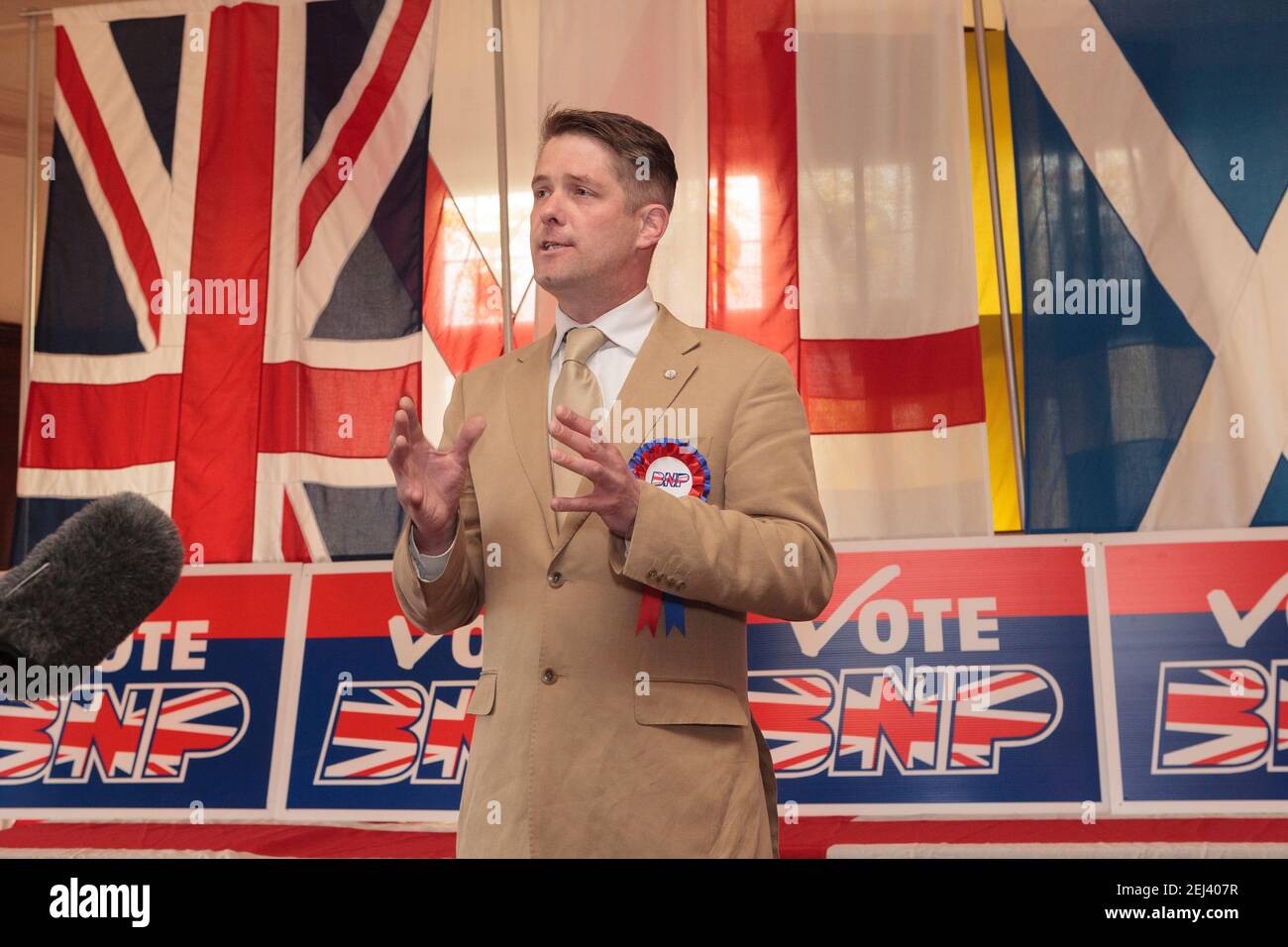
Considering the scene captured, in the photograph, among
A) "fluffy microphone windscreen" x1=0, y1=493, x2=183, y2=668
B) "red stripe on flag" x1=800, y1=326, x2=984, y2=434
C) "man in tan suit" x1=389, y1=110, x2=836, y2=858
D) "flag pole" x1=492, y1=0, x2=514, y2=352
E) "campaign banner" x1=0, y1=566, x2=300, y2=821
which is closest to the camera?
"fluffy microphone windscreen" x1=0, y1=493, x2=183, y2=668

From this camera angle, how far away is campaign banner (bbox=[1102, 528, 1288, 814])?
361cm

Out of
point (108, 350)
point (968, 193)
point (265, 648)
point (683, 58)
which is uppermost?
point (683, 58)

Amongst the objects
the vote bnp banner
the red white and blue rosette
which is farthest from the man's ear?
the vote bnp banner

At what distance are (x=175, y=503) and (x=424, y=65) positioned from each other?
77.4 inches

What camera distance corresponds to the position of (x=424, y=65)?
16.6 feet

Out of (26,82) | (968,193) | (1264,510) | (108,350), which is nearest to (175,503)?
(108,350)

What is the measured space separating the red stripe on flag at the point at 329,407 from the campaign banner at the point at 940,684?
181cm

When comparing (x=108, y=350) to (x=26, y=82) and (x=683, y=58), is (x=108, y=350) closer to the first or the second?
(x=26, y=82)

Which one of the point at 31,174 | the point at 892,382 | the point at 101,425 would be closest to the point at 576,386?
the point at 892,382

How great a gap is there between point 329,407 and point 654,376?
3416 millimetres

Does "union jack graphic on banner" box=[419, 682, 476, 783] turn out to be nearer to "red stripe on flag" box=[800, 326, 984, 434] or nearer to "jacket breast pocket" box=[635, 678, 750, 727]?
"red stripe on flag" box=[800, 326, 984, 434]

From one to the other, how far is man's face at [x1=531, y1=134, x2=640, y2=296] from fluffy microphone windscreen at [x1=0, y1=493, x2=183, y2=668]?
1170 millimetres

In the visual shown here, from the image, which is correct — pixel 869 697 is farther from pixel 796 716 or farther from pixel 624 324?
pixel 624 324
